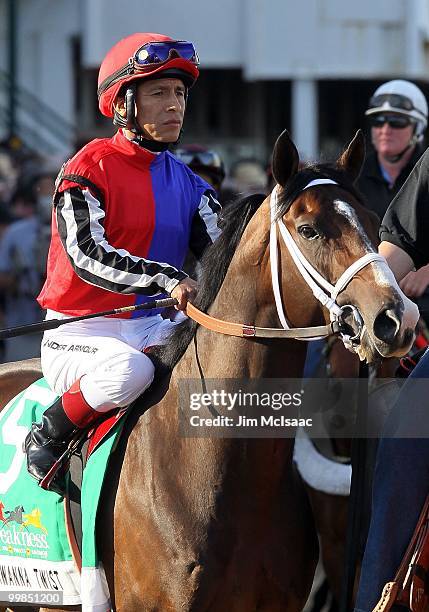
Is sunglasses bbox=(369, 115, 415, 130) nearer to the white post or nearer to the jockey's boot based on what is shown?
the jockey's boot

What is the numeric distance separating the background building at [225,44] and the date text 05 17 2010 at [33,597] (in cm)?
1476

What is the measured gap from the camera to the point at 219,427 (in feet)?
14.4

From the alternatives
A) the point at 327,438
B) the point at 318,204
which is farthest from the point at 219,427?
the point at 327,438

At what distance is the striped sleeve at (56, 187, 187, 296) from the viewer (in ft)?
14.6

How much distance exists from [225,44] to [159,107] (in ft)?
58.5

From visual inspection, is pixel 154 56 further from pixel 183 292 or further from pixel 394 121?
pixel 394 121

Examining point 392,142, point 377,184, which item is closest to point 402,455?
point 377,184

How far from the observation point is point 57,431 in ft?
15.2

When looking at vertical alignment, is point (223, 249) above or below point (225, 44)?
above

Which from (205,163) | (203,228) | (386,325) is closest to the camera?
(386,325)

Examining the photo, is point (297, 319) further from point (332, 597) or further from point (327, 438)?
point (332, 597)

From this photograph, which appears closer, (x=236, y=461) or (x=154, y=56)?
(x=236, y=461)

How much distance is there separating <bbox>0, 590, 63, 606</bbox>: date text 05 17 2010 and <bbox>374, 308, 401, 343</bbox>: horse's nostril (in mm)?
1777

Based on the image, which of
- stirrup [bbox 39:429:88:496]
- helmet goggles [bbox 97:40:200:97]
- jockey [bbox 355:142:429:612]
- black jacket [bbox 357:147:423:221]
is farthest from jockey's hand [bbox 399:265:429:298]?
black jacket [bbox 357:147:423:221]
